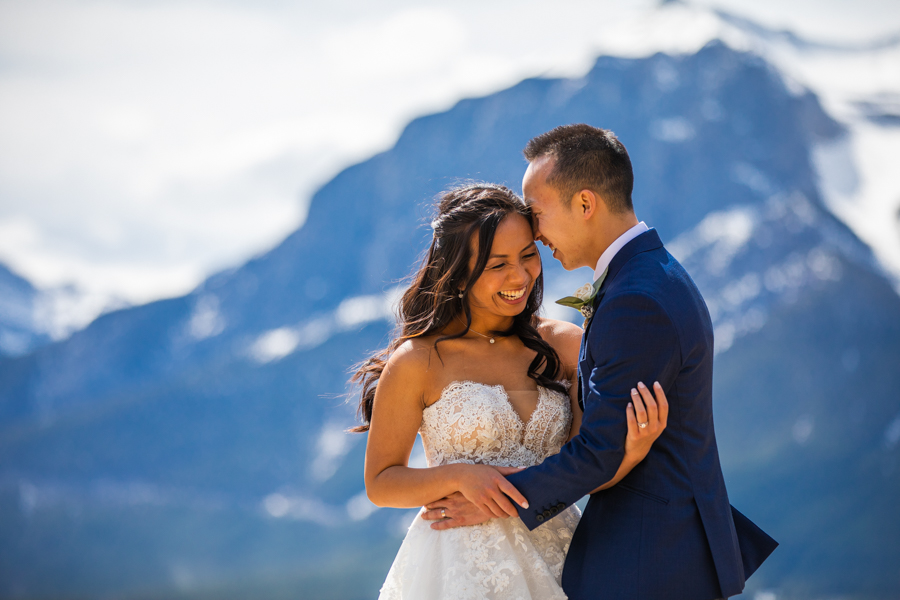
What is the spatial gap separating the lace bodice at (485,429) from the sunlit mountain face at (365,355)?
10480mm

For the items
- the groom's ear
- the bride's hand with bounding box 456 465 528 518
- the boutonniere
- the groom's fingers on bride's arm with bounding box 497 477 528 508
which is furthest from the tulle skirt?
the groom's ear

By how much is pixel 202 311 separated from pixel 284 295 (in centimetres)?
274

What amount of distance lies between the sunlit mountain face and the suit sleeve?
1101 centimetres

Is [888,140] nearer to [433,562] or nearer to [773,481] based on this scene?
[773,481]

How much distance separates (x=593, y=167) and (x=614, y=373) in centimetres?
63

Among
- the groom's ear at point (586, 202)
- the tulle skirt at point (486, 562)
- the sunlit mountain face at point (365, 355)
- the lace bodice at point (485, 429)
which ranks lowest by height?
the tulle skirt at point (486, 562)

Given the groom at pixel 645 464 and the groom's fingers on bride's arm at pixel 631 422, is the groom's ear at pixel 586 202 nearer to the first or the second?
the groom at pixel 645 464

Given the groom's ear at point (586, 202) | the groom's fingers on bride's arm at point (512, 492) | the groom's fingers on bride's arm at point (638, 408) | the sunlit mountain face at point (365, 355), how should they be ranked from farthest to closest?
the sunlit mountain face at point (365, 355)
the groom's ear at point (586, 202)
the groom's fingers on bride's arm at point (512, 492)
the groom's fingers on bride's arm at point (638, 408)

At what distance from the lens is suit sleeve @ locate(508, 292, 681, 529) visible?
182 centimetres

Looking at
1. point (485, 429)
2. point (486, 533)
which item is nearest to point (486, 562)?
point (486, 533)

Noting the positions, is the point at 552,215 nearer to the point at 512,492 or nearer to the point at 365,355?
the point at 512,492

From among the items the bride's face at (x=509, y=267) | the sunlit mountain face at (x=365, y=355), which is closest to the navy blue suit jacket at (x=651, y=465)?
the bride's face at (x=509, y=267)

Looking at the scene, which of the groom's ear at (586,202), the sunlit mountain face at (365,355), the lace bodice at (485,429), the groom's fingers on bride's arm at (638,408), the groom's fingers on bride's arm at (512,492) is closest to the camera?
the groom's fingers on bride's arm at (638,408)

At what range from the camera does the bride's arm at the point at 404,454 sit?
213 centimetres
